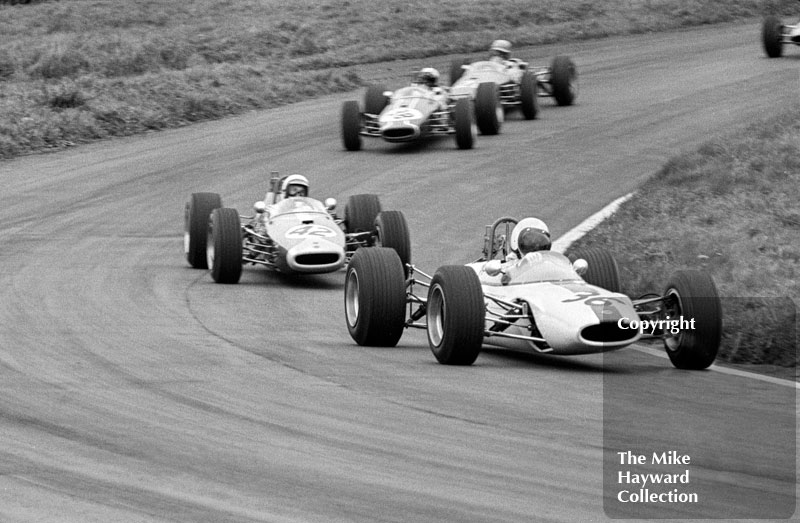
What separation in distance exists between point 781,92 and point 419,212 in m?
11.4

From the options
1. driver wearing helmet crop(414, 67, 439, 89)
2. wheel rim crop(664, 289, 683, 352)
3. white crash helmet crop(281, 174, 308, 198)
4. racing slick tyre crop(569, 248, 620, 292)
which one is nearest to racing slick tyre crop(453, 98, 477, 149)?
driver wearing helmet crop(414, 67, 439, 89)

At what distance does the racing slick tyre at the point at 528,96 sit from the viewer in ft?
87.8

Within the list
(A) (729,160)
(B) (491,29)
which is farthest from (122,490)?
(B) (491,29)

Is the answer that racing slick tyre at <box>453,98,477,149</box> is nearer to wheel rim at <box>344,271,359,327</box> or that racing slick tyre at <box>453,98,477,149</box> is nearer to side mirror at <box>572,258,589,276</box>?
wheel rim at <box>344,271,359,327</box>

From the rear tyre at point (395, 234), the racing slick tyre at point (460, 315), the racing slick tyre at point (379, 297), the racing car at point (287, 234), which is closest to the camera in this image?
the racing slick tyre at point (460, 315)

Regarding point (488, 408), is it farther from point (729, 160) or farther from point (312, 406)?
point (729, 160)

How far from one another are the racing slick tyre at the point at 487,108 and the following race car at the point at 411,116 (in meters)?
0.50

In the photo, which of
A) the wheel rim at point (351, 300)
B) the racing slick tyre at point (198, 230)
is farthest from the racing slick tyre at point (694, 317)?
the racing slick tyre at point (198, 230)

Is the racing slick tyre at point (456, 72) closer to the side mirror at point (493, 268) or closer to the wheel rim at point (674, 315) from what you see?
the side mirror at point (493, 268)

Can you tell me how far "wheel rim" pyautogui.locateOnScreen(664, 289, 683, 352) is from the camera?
10.7 meters

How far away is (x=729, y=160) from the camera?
767 inches

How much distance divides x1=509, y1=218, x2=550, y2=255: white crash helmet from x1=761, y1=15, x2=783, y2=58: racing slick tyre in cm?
2264

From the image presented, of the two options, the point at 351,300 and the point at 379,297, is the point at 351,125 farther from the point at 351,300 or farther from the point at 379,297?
the point at 379,297

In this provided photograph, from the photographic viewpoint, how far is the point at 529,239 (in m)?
11.9
